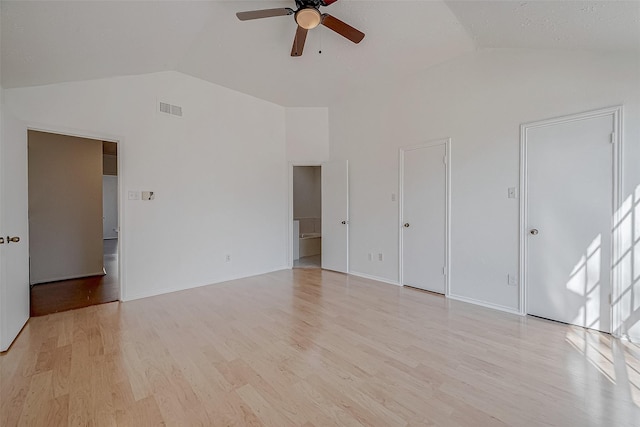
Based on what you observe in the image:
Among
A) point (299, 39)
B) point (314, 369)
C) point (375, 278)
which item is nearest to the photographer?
point (314, 369)

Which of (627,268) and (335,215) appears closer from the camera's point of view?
(627,268)

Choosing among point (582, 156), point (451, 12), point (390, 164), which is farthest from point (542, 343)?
point (451, 12)

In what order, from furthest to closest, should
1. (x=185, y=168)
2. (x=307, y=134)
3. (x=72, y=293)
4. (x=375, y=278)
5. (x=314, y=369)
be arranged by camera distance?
(x=307, y=134) < (x=375, y=278) < (x=185, y=168) < (x=72, y=293) < (x=314, y=369)

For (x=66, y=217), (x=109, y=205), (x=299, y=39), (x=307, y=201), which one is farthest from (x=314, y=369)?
(x=109, y=205)

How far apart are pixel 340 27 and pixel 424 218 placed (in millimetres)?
2514

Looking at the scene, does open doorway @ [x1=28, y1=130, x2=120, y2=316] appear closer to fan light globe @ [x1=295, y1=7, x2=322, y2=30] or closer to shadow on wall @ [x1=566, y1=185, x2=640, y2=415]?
fan light globe @ [x1=295, y1=7, x2=322, y2=30]

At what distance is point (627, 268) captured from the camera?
2348 mm

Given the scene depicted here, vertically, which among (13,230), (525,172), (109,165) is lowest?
(13,230)

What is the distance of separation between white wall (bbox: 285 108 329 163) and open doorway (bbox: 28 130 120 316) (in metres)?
3.10

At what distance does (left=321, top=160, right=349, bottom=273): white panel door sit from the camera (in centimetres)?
472

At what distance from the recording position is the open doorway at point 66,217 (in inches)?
159

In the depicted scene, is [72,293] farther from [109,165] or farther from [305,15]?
[109,165]

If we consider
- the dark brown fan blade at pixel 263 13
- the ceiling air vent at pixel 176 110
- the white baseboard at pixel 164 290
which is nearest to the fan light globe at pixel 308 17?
the dark brown fan blade at pixel 263 13

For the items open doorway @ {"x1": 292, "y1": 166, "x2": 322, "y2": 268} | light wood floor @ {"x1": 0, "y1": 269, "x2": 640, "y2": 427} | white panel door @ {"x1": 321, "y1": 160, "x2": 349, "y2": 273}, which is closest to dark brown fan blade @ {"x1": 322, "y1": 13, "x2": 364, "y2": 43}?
white panel door @ {"x1": 321, "y1": 160, "x2": 349, "y2": 273}
